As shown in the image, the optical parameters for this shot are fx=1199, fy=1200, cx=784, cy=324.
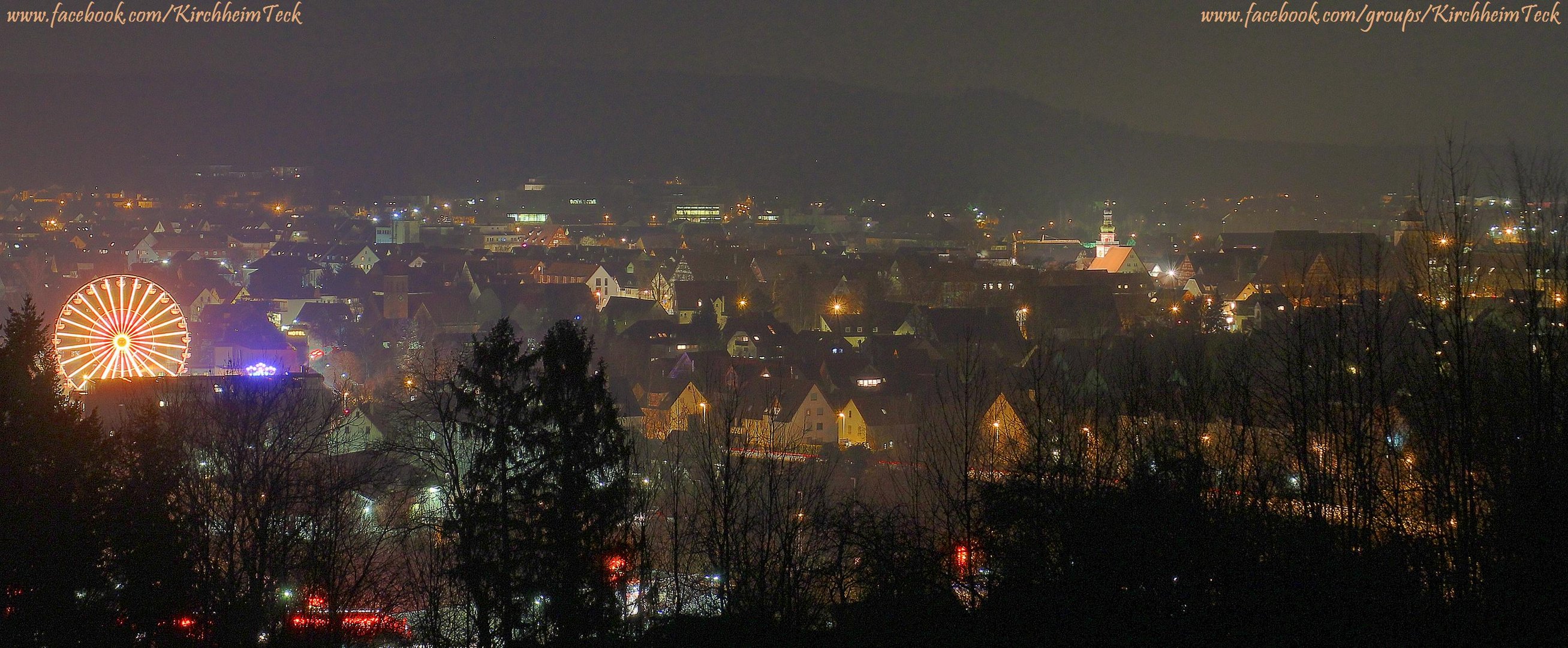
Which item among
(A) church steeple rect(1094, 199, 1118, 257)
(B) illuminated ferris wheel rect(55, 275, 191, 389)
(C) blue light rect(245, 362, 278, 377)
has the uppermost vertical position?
(A) church steeple rect(1094, 199, 1118, 257)

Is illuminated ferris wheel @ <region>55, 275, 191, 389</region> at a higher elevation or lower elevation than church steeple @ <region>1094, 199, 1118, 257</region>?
lower

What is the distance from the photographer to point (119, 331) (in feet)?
55.3

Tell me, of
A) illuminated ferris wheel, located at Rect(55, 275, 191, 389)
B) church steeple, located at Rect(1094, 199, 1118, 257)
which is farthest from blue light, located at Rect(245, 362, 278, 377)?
church steeple, located at Rect(1094, 199, 1118, 257)

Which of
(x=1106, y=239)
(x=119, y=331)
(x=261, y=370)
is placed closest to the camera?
(x=119, y=331)

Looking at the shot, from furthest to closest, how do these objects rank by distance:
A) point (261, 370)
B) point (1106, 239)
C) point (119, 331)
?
point (1106, 239) → point (261, 370) → point (119, 331)

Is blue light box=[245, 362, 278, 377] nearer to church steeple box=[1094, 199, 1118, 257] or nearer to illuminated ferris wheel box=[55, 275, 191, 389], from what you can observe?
illuminated ferris wheel box=[55, 275, 191, 389]

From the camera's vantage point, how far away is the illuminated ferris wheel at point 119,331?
16500 mm

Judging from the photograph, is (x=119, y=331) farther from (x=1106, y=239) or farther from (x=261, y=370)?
(x=1106, y=239)

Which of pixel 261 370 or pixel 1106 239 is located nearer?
pixel 261 370

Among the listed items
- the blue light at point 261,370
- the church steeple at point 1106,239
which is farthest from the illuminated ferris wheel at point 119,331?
the church steeple at point 1106,239

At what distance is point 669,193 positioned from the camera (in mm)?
75750

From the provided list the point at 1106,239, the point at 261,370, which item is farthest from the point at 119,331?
the point at 1106,239

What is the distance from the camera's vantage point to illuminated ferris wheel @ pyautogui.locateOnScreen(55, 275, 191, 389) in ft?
54.1

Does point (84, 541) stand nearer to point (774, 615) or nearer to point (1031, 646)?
point (774, 615)
